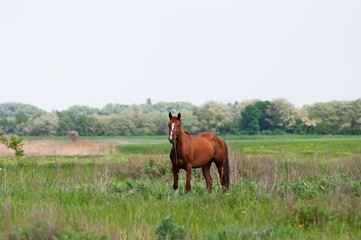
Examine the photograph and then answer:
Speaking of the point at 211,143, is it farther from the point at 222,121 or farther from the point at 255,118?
the point at 222,121

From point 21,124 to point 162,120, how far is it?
1757cm

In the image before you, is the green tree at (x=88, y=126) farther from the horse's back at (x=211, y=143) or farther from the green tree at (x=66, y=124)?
the horse's back at (x=211, y=143)

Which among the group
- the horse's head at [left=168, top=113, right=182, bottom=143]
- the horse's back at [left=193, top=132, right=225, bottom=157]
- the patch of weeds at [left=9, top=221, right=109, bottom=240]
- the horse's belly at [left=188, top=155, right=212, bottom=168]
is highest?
the horse's head at [left=168, top=113, right=182, bottom=143]

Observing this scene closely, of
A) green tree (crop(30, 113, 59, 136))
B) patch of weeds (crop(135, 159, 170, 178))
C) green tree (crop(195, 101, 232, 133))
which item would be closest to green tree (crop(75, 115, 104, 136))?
green tree (crop(30, 113, 59, 136))

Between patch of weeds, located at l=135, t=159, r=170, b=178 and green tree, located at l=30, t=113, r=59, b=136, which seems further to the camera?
green tree, located at l=30, t=113, r=59, b=136

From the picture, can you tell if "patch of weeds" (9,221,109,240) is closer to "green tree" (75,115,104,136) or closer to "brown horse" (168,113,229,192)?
"brown horse" (168,113,229,192)

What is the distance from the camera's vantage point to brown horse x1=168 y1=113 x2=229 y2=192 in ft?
31.5

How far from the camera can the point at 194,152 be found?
10.4 meters

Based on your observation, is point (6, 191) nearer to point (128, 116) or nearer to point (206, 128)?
point (206, 128)

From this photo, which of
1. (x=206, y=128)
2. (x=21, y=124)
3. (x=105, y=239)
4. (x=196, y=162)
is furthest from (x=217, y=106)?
(x=105, y=239)

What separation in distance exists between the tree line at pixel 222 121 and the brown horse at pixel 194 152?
132 ft

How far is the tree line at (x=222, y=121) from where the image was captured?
5231cm

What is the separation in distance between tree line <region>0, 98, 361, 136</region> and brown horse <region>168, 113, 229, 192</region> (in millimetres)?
40329

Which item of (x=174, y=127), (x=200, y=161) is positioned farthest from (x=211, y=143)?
(x=174, y=127)
